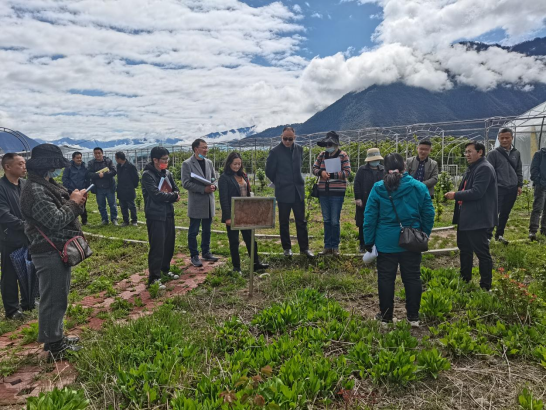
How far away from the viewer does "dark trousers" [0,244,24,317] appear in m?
4.29

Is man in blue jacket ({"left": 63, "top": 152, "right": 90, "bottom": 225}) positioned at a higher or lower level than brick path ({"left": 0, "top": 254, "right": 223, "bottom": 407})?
higher

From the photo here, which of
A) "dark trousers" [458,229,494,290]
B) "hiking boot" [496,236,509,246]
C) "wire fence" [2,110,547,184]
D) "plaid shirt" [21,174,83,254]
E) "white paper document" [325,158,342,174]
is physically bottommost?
"hiking boot" [496,236,509,246]

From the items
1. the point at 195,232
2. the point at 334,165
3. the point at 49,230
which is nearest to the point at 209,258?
the point at 195,232

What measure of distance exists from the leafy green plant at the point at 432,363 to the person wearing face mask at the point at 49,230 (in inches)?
120

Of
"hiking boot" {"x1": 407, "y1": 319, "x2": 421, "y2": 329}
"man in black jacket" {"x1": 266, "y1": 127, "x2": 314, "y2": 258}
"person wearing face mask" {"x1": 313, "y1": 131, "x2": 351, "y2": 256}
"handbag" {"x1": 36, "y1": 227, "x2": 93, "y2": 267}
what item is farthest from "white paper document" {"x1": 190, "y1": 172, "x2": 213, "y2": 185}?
"hiking boot" {"x1": 407, "y1": 319, "x2": 421, "y2": 329}

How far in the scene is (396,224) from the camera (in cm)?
353

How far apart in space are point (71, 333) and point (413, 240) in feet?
12.1

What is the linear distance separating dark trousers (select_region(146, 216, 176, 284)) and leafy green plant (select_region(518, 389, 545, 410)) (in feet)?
14.1

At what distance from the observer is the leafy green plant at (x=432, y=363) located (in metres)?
2.76

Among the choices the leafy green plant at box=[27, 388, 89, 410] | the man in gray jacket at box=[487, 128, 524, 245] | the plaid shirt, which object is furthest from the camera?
the man in gray jacket at box=[487, 128, 524, 245]

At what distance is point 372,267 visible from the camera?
5645 mm

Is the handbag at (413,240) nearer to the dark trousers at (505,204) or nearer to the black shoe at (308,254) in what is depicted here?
the black shoe at (308,254)

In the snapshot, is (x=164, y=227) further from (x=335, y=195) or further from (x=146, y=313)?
(x=335, y=195)

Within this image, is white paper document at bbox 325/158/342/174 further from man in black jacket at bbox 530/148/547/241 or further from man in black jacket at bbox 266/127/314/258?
man in black jacket at bbox 530/148/547/241
